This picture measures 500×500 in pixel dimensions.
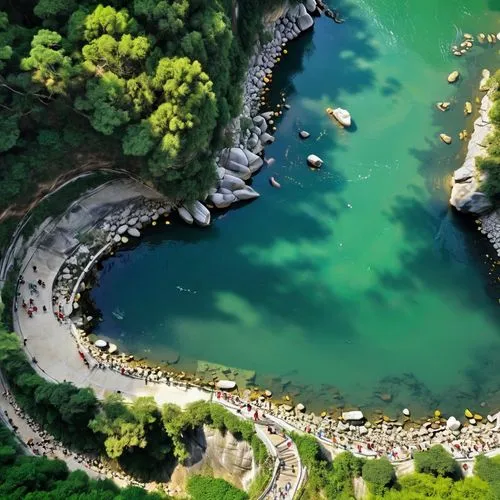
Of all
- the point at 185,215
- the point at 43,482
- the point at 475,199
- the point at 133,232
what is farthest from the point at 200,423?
the point at 475,199

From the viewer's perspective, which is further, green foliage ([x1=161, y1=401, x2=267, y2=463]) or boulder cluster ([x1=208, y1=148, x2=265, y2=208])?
boulder cluster ([x1=208, y1=148, x2=265, y2=208])

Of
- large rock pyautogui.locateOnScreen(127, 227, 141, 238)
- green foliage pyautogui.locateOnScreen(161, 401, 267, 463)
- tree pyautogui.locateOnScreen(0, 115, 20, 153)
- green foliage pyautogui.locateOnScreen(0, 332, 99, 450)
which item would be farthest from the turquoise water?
tree pyautogui.locateOnScreen(0, 115, 20, 153)

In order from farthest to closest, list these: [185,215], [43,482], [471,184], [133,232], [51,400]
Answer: [471,184]
[185,215]
[133,232]
[51,400]
[43,482]

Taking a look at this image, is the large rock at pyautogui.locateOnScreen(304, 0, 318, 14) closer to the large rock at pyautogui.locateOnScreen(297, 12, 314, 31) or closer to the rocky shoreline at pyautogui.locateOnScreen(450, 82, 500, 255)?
the large rock at pyautogui.locateOnScreen(297, 12, 314, 31)

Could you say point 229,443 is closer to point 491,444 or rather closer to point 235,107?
point 491,444

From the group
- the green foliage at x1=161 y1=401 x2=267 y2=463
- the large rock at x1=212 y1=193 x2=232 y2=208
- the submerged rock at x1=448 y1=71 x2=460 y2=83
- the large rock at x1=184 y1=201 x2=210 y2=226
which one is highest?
the submerged rock at x1=448 y1=71 x2=460 y2=83

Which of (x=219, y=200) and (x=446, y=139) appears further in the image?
(x=446, y=139)

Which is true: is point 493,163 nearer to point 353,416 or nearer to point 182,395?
point 353,416
